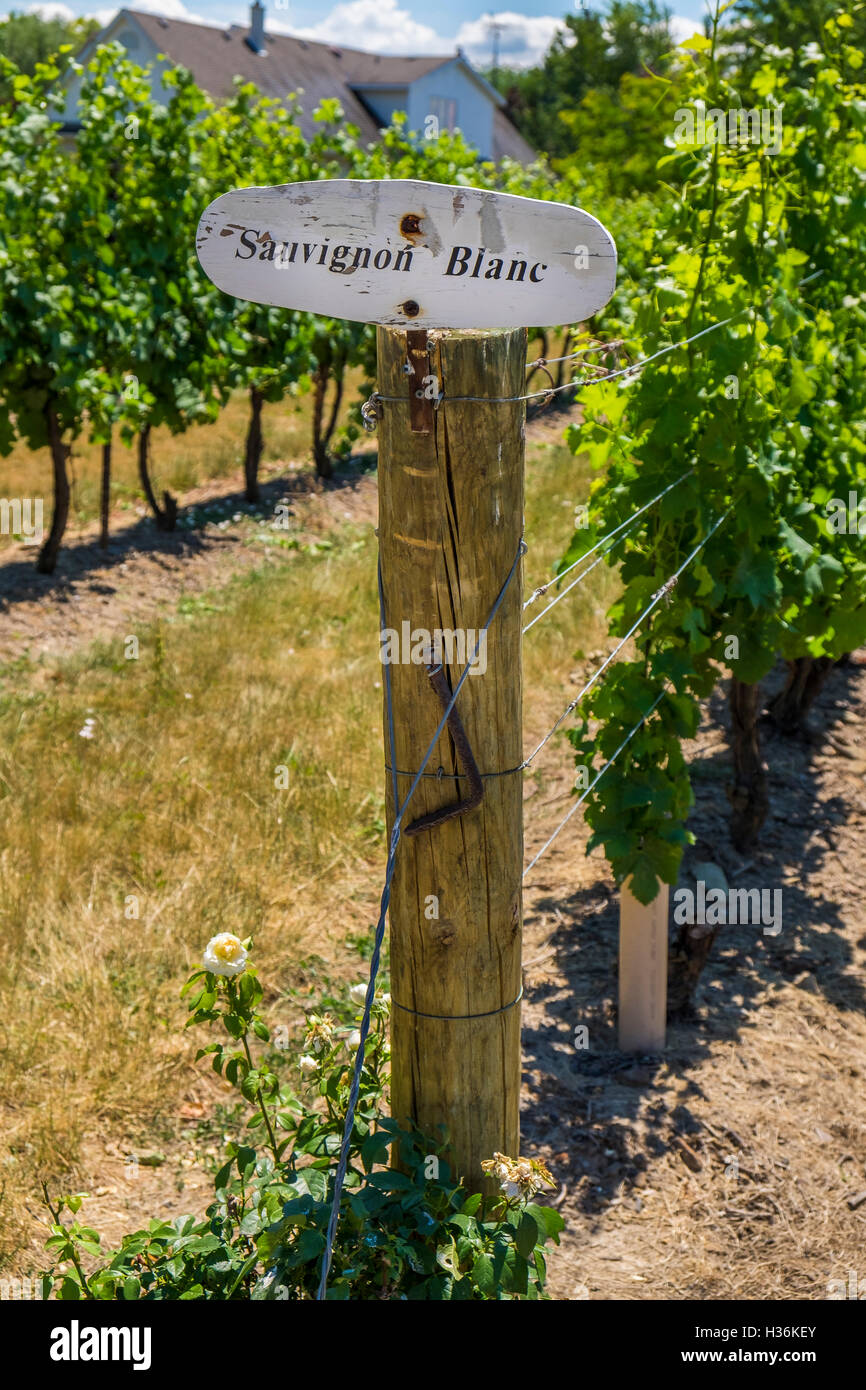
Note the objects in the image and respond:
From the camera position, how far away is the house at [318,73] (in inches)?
1226

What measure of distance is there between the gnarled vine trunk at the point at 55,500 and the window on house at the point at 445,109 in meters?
33.7

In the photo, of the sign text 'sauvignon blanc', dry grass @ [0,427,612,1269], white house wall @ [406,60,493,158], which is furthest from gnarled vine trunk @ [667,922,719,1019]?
white house wall @ [406,60,493,158]

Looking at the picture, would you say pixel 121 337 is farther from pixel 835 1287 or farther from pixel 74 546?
pixel 835 1287

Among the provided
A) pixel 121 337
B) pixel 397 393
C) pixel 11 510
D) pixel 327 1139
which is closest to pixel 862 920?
pixel 327 1139

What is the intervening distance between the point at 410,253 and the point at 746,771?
3258 millimetres

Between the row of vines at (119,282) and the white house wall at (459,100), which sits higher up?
the white house wall at (459,100)

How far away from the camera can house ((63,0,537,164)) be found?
102 feet

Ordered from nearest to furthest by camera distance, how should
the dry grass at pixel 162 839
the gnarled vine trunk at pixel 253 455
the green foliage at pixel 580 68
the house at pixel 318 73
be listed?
the dry grass at pixel 162 839 → the gnarled vine trunk at pixel 253 455 → the house at pixel 318 73 → the green foliage at pixel 580 68

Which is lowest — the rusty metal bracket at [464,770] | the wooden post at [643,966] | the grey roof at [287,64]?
the wooden post at [643,966]

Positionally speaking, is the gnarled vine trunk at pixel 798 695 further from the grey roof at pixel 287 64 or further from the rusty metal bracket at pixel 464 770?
the grey roof at pixel 287 64

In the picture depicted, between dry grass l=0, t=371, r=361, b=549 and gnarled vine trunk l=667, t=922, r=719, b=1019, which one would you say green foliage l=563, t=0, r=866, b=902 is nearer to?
gnarled vine trunk l=667, t=922, r=719, b=1019

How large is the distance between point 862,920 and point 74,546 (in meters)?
7.08

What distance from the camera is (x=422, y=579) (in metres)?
2.03

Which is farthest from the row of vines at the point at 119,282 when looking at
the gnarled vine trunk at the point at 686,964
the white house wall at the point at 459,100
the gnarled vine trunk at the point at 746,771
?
the white house wall at the point at 459,100
